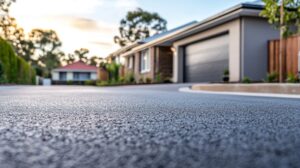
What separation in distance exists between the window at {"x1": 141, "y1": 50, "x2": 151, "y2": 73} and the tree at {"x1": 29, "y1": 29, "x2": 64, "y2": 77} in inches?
1167

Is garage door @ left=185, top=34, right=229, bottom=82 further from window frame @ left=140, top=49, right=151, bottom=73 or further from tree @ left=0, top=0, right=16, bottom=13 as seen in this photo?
tree @ left=0, top=0, right=16, bottom=13

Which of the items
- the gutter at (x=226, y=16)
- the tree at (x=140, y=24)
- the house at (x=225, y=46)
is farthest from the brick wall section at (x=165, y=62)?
the tree at (x=140, y=24)

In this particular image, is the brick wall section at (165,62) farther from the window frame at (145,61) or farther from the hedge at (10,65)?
the hedge at (10,65)

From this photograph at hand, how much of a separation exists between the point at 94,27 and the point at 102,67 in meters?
4.72

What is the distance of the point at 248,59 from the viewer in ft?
39.7

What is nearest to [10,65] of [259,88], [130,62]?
[130,62]

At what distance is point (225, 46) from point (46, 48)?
4235cm

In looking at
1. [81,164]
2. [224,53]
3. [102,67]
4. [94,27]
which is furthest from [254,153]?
[94,27]

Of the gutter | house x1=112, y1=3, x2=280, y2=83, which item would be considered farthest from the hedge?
the gutter

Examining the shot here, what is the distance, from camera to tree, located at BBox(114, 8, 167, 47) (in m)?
38.7

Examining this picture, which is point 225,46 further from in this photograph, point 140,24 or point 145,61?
point 140,24

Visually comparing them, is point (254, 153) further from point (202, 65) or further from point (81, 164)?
point (202, 65)

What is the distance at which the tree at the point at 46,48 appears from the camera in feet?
162

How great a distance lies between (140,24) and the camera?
39.0 m
